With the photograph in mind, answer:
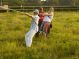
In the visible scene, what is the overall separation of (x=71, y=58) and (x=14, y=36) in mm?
5314

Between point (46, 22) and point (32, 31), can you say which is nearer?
point (32, 31)

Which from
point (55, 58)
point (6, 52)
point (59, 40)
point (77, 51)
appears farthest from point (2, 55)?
point (59, 40)

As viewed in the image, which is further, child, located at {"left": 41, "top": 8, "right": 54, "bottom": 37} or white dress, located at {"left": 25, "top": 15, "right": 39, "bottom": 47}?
child, located at {"left": 41, "top": 8, "right": 54, "bottom": 37}

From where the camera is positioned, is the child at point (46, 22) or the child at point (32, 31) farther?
the child at point (46, 22)

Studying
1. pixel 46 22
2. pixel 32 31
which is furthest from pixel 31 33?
pixel 46 22

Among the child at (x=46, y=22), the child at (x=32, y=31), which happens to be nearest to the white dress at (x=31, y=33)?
the child at (x=32, y=31)

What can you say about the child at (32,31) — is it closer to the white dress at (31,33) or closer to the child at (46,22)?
the white dress at (31,33)

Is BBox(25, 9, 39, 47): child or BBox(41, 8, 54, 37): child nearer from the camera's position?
BBox(25, 9, 39, 47): child

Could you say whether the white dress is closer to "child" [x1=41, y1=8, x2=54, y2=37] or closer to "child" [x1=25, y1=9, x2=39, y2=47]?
"child" [x1=25, y1=9, x2=39, y2=47]

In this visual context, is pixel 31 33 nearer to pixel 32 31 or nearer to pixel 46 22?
pixel 32 31

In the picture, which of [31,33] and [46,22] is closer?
[31,33]

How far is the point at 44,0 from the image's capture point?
5666 cm

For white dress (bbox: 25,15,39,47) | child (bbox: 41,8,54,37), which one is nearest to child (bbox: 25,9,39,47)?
white dress (bbox: 25,15,39,47)

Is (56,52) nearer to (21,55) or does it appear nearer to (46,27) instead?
(21,55)
